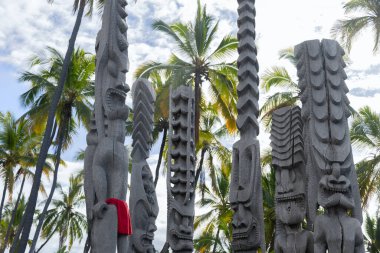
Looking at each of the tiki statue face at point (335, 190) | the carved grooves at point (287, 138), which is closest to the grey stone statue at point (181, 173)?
the carved grooves at point (287, 138)

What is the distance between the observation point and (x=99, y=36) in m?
6.61

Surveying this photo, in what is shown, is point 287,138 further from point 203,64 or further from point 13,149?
point 13,149

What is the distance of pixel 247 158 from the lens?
7.58 meters

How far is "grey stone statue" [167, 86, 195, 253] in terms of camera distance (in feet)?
26.3

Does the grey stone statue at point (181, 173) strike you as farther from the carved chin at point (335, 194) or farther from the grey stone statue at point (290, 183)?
the carved chin at point (335, 194)

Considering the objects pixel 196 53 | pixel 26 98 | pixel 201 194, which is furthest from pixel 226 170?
pixel 26 98

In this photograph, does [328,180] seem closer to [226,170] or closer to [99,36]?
[99,36]

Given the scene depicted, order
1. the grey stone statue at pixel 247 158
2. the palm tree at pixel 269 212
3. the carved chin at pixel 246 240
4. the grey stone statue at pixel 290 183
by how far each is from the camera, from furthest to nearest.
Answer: the palm tree at pixel 269 212, the grey stone statue at pixel 247 158, the carved chin at pixel 246 240, the grey stone statue at pixel 290 183

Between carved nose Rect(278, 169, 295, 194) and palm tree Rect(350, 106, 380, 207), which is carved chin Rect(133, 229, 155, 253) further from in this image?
palm tree Rect(350, 106, 380, 207)

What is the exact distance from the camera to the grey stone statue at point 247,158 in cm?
700

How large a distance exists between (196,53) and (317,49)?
16.6 metres

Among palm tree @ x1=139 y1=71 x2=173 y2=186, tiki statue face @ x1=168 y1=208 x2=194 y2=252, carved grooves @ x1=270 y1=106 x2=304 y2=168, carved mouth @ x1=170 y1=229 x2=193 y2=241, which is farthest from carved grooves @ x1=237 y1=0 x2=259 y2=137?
palm tree @ x1=139 y1=71 x2=173 y2=186

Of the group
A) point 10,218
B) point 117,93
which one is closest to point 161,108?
point 117,93

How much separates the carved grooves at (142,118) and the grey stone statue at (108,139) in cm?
256
